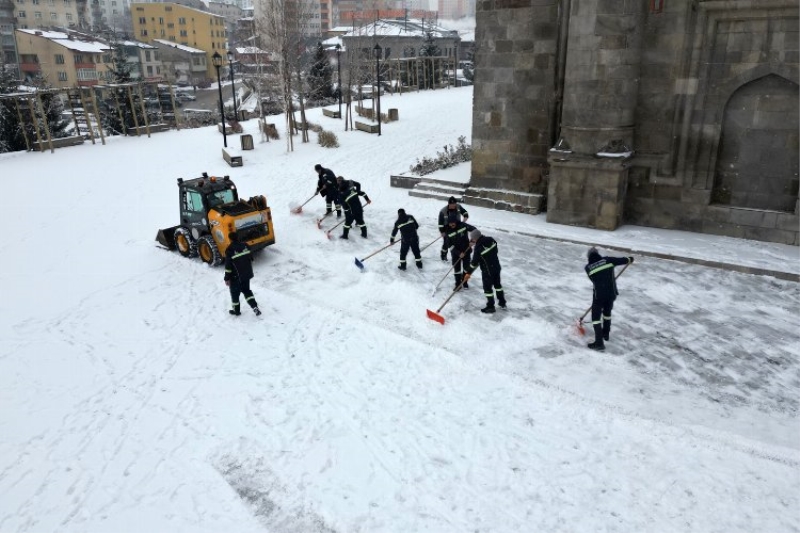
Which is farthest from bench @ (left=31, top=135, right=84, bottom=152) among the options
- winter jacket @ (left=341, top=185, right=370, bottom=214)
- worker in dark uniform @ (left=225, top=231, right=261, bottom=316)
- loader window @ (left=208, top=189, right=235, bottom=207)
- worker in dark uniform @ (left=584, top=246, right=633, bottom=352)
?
worker in dark uniform @ (left=584, top=246, right=633, bottom=352)

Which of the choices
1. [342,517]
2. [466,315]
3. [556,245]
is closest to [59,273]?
[466,315]

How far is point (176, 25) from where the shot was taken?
252 ft

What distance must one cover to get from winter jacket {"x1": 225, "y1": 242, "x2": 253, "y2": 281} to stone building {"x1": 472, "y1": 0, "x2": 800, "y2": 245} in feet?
25.2

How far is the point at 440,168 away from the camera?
59.2 ft

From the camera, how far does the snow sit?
545 cm

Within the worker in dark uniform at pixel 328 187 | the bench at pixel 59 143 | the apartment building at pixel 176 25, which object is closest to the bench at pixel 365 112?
the bench at pixel 59 143

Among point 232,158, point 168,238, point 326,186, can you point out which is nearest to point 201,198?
point 168,238

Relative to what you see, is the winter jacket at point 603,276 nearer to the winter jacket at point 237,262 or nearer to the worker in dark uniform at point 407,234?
the worker in dark uniform at point 407,234

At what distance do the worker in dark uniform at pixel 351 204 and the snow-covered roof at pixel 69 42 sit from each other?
50.7 metres

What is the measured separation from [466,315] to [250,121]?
2409 centimetres

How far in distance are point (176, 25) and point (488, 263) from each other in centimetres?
8237

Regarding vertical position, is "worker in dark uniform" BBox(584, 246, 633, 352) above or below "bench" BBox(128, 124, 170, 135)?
below

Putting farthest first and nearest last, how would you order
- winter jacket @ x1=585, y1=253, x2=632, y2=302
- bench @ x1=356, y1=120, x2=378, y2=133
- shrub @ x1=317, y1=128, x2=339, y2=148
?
bench @ x1=356, y1=120, x2=378, y2=133, shrub @ x1=317, y1=128, x2=339, y2=148, winter jacket @ x1=585, y1=253, x2=632, y2=302

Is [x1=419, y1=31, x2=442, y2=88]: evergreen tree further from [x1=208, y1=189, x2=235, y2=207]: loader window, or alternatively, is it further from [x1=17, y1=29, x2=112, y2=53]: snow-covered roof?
[x1=208, y1=189, x2=235, y2=207]: loader window
